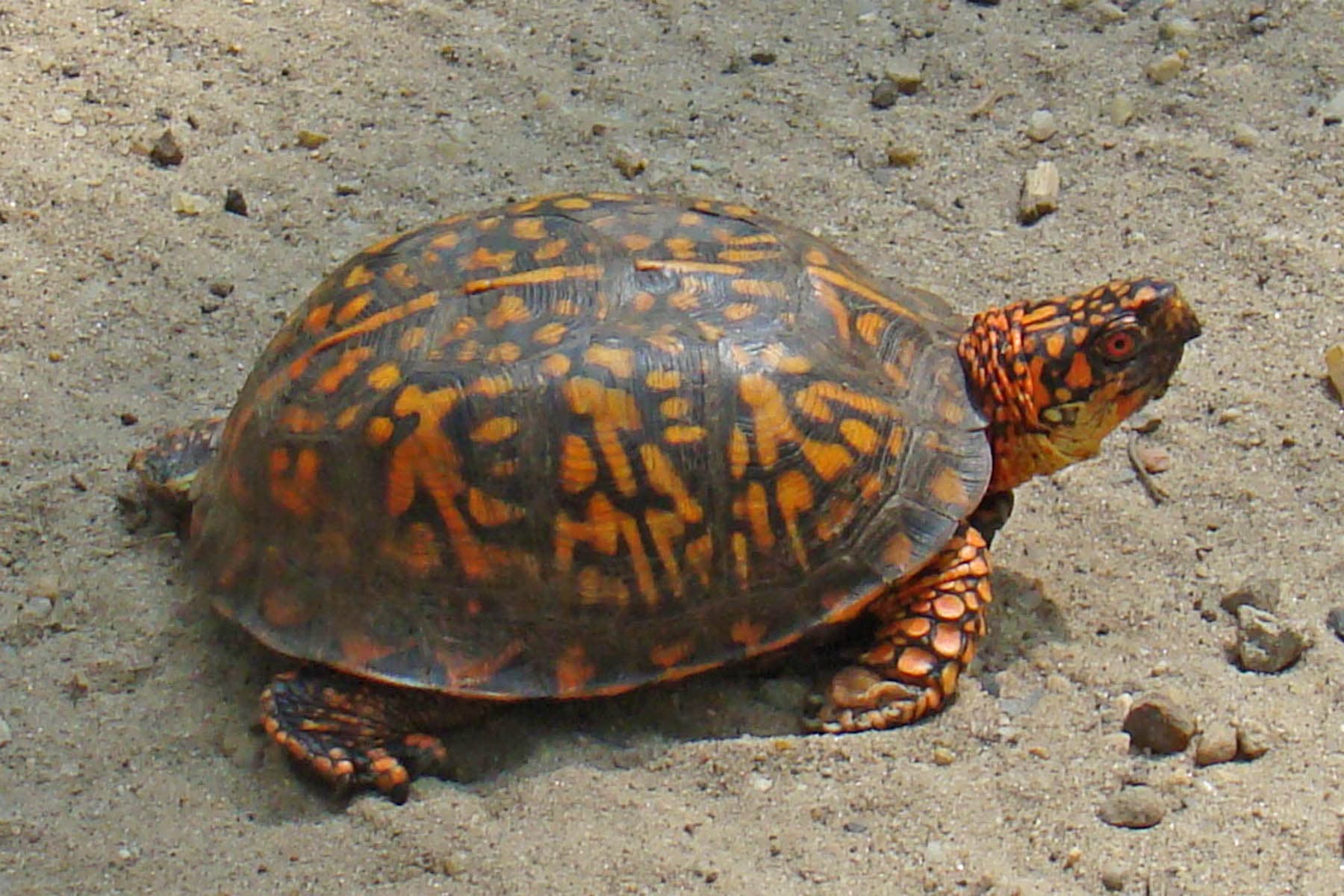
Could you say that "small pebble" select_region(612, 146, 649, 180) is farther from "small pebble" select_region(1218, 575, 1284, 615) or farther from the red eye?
"small pebble" select_region(1218, 575, 1284, 615)

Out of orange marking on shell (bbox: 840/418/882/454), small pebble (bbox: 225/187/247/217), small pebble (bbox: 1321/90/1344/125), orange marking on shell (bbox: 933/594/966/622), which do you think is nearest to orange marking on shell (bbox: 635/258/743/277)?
orange marking on shell (bbox: 840/418/882/454)

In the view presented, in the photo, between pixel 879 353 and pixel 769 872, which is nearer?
pixel 769 872

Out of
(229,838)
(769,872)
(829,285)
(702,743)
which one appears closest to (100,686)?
(229,838)

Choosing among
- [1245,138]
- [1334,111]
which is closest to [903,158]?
[1245,138]

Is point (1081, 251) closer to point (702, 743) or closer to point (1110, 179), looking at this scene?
point (1110, 179)

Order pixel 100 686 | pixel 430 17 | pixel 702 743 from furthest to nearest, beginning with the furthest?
pixel 430 17 < pixel 100 686 < pixel 702 743

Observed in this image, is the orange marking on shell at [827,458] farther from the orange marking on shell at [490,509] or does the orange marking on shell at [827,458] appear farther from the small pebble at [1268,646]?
the small pebble at [1268,646]
